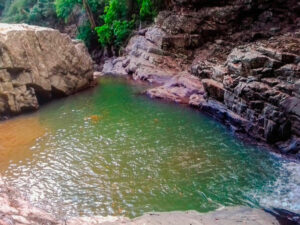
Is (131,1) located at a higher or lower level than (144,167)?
higher

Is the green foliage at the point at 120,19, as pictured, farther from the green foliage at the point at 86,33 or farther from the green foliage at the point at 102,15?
the green foliage at the point at 86,33

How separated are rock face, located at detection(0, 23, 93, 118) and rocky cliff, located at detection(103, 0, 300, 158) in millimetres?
4691

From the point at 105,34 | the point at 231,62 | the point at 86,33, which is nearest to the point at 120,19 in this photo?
the point at 105,34

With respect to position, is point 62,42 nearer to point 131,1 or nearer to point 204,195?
point 131,1

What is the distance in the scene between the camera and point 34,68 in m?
14.8

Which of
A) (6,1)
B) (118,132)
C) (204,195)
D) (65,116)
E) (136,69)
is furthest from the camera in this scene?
(6,1)

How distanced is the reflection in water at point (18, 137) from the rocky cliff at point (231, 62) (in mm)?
6430

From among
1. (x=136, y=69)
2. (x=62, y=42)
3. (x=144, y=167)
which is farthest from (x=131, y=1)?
(x=144, y=167)

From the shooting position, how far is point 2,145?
10484 millimetres

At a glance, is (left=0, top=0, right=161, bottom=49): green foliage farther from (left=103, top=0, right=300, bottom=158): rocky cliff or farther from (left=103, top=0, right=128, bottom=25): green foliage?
(left=103, top=0, right=300, bottom=158): rocky cliff

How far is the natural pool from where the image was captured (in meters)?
7.30

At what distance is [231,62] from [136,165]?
23.5 feet

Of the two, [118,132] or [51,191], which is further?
[118,132]

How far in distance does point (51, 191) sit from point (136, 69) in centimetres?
1451
